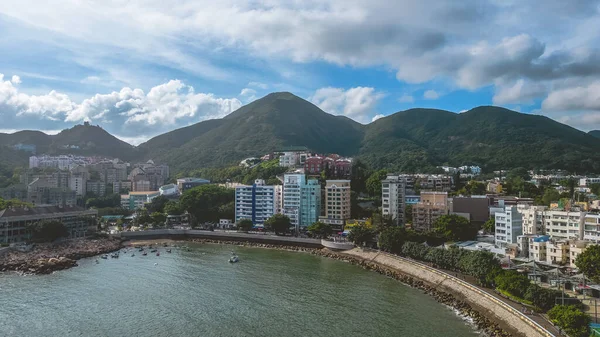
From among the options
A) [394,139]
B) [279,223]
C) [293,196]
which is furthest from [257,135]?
[279,223]

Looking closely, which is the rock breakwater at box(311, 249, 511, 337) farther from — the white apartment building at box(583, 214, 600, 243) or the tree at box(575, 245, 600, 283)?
the white apartment building at box(583, 214, 600, 243)

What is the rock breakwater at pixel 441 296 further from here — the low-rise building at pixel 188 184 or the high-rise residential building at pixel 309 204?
the low-rise building at pixel 188 184

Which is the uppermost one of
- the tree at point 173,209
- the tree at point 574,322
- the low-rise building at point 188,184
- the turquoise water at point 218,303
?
the low-rise building at point 188,184

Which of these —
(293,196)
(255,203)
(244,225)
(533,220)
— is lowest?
(244,225)

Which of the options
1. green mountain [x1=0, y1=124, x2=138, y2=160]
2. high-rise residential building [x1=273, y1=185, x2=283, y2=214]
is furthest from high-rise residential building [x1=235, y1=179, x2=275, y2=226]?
green mountain [x1=0, y1=124, x2=138, y2=160]

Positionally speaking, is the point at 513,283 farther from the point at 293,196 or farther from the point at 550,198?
the point at 550,198

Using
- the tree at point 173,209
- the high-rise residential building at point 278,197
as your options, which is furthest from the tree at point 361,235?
the tree at point 173,209

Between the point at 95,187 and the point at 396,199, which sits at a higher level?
the point at 95,187

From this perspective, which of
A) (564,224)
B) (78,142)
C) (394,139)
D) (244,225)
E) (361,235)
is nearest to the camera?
(564,224)
